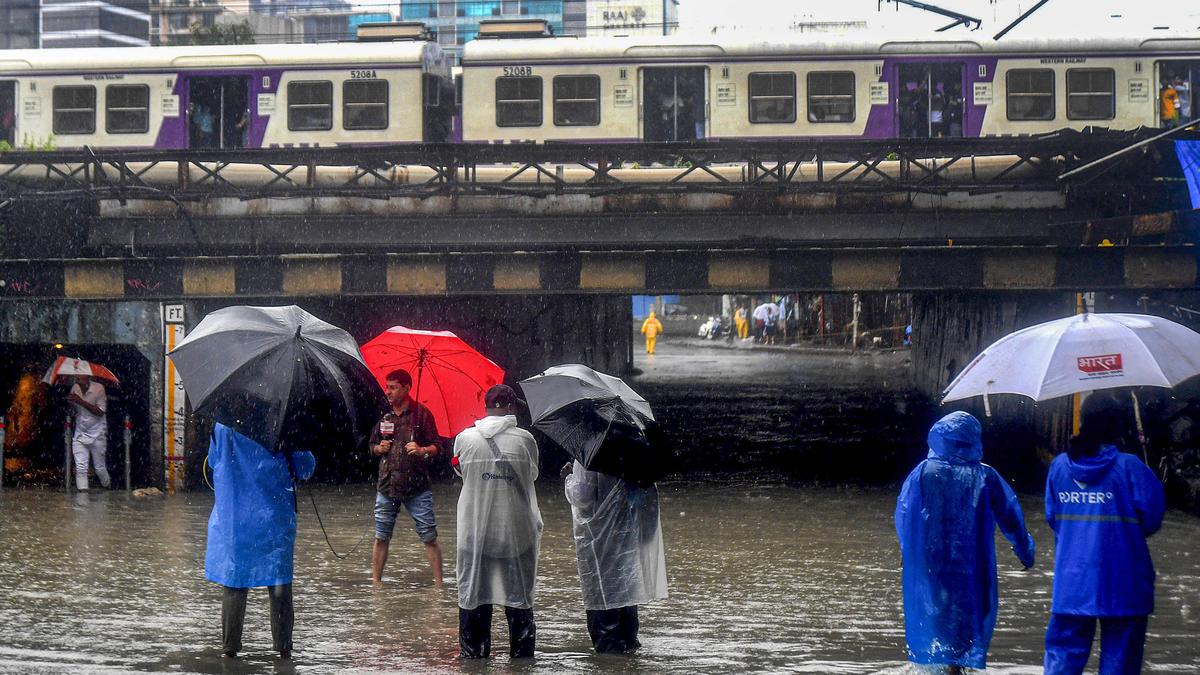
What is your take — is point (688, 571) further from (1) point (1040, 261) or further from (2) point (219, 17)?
(2) point (219, 17)

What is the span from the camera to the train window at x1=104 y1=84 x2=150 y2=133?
77.1ft

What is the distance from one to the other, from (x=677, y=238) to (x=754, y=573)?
9646 millimetres

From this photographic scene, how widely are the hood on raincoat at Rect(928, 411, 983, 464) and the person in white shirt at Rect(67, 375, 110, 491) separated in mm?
13614

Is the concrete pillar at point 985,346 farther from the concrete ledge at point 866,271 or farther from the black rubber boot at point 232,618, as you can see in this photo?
the black rubber boot at point 232,618

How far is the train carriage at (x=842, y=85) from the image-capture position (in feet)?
74.1

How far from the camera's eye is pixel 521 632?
8.06 meters

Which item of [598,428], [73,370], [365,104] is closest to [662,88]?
[365,104]

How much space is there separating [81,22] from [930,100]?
259 feet

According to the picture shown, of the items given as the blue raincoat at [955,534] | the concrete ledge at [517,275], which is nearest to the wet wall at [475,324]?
the concrete ledge at [517,275]

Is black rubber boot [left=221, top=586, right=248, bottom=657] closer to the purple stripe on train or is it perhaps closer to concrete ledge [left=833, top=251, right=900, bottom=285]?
concrete ledge [left=833, top=251, right=900, bottom=285]

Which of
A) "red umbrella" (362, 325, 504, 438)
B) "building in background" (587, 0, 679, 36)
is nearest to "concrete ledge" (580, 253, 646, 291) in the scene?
"red umbrella" (362, 325, 504, 438)

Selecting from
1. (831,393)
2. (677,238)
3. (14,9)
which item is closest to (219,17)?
(14,9)

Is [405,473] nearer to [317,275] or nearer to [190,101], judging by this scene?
[317,275]

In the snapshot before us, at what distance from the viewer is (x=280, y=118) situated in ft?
75.9
